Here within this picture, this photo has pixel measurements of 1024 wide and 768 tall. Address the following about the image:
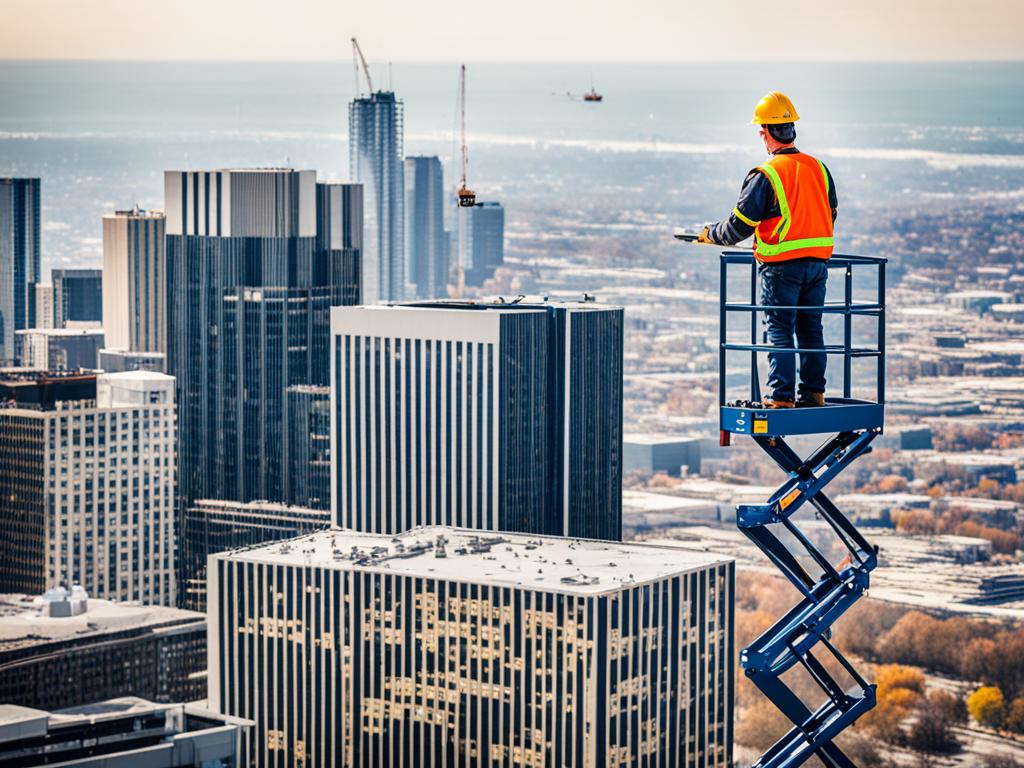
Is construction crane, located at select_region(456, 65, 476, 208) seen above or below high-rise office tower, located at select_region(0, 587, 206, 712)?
above

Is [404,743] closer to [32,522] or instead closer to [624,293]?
[32,522]

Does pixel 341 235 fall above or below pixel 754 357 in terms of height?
above

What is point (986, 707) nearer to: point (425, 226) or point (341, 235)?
point (341, 235)

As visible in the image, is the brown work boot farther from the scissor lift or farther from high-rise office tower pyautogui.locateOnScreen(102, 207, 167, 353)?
high-rise office tower pyautogui.locateOnScreen(102, 207, 167, 353)

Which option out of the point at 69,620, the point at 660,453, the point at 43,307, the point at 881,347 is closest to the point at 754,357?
the point at 881,347

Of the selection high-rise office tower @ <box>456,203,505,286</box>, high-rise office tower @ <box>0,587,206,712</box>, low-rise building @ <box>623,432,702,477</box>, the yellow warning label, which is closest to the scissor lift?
the yellow warning label

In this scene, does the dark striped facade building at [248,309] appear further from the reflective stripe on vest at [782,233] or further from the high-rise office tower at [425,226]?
the reflective stripe on vest at [782,233]

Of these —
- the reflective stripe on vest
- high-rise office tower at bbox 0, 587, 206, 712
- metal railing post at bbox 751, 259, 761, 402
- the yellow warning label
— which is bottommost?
high-rise office tower at bbox 0, 587, 206, 712
